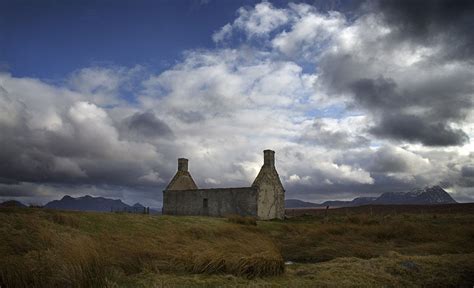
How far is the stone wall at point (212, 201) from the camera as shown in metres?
34.8

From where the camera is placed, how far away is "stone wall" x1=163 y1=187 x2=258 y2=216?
34.8m

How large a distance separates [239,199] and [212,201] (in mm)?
3129

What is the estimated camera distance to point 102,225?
53.2 feet

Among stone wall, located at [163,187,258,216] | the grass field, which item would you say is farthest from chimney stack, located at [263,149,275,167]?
the grass field

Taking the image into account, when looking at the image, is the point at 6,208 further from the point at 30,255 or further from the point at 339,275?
the point at 339,275

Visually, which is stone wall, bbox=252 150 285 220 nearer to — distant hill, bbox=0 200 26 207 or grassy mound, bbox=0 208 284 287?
distant hill, bbox=0 200 26 207

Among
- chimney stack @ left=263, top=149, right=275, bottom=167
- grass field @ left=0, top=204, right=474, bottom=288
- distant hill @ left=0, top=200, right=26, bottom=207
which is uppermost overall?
chimney stack @ left=263, top=149, right=275, bottom=167

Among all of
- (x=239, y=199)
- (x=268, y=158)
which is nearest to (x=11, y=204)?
(x=239, y=199)

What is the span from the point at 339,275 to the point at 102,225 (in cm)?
1119

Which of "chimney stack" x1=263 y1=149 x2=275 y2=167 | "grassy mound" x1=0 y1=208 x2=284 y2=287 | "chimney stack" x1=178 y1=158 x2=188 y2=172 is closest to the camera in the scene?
"grassy mound" x1=0 y1=208 x2=284 y2=287

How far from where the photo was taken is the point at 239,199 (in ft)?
116

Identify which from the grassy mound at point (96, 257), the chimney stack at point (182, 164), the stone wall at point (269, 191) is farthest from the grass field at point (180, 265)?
the chimney stack at point (182, 164)

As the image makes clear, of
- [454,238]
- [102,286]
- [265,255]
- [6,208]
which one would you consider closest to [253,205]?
[454,238]

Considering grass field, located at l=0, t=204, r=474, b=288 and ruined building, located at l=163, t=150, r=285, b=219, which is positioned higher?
ruined building, located at l=163, t=150, r=285, b=219
